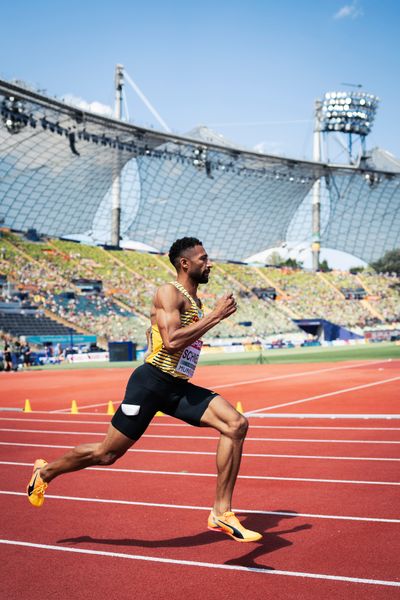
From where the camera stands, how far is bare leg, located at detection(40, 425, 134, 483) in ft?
17.6

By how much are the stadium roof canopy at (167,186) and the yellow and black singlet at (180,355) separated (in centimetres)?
4688

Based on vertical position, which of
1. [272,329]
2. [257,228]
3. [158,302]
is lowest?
[272,329]

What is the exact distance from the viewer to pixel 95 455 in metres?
5.48

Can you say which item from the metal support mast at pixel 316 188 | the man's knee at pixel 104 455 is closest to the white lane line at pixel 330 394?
the man's knee at pixel 104 455

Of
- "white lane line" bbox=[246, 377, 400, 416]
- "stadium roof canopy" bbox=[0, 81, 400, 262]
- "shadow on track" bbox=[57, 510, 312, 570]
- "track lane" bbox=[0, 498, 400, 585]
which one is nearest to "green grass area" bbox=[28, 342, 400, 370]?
"white lane line" bbox=[246, 377, 400, 416]

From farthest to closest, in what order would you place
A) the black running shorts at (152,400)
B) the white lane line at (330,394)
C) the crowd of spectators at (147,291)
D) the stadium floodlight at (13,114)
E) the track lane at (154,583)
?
the crowd of spectators at (147,291), the stadium floodlight at (13,114), the white lane line at (330,394), the black running shorts at (152,400), the track lane at (154,583)

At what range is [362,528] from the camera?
550 centimetres

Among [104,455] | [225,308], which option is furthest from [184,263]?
[104,455]

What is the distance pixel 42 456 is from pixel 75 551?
4830 millimetres

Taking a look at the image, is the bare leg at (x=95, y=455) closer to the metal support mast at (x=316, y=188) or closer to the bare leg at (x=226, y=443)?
the bare leg at (x=226, y=443)

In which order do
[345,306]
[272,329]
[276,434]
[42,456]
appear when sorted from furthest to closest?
[345,306] → [272,329] → [276,434] → [42,456]

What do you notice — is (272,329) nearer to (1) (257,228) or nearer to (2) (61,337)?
(2) (61,337)

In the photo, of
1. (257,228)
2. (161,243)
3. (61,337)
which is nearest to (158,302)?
(61,337)

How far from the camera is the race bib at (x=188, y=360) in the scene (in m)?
5.30
